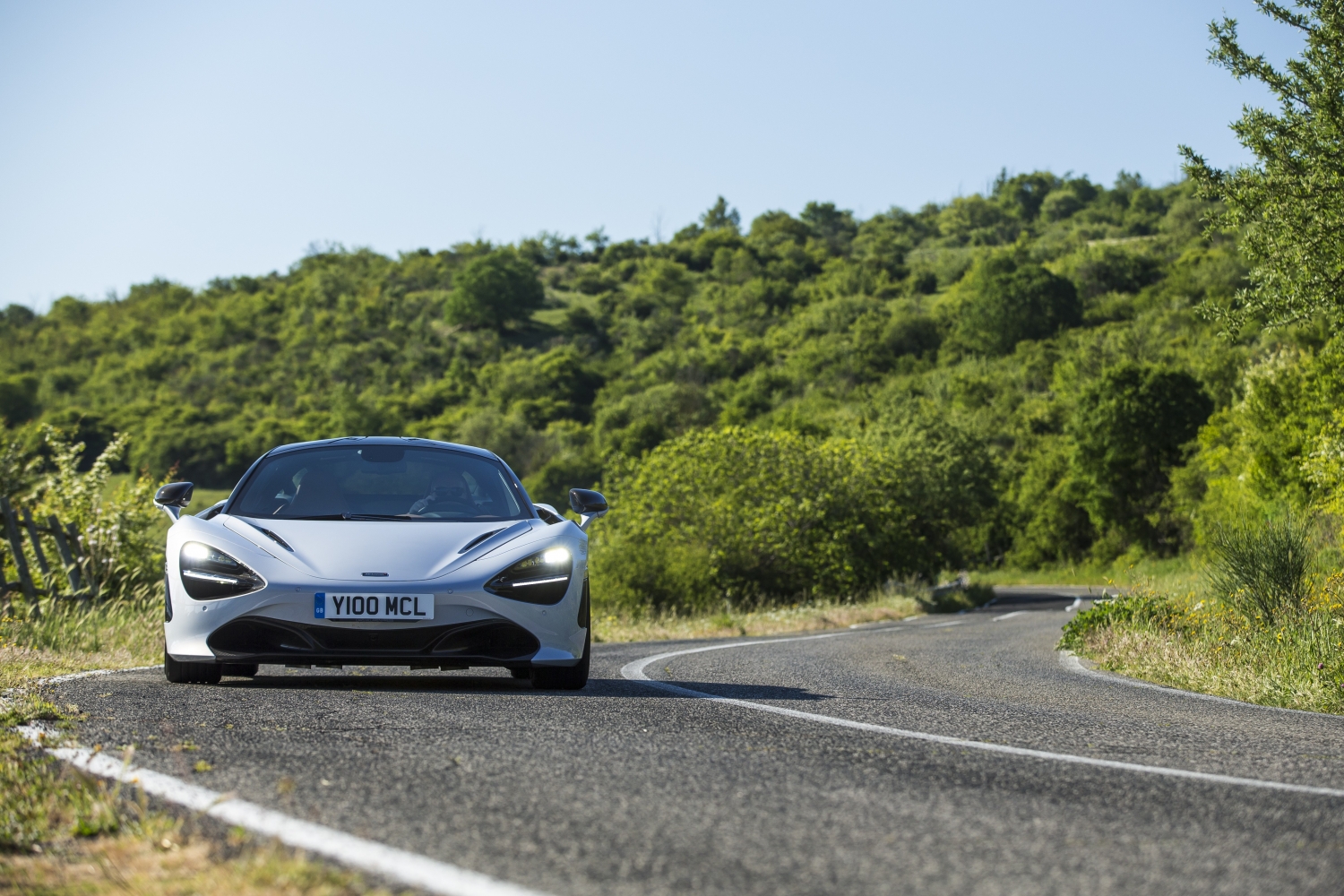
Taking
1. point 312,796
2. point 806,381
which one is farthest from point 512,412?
point 312,796

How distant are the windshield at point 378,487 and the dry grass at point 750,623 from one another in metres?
9.44

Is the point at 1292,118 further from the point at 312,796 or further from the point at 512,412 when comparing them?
the point at 512,412

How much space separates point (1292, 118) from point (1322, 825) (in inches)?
447

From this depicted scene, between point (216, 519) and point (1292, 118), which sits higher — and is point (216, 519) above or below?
below

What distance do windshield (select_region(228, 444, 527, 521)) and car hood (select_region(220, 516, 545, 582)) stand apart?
266mm

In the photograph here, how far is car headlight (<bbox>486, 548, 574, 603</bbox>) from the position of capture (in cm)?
686

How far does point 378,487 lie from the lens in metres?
7.86

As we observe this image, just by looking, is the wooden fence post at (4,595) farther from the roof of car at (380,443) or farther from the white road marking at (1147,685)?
the white road marking at (1147,685)

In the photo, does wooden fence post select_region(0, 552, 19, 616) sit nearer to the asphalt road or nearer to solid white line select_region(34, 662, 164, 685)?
solid white line select_region(34, 662, 164, 685)

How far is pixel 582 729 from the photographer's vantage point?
5.49 metres

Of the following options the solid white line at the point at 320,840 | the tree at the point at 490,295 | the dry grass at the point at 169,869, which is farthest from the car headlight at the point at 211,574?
the tree at the point at 490,295

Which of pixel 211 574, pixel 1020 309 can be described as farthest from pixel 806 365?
pixel 211 574

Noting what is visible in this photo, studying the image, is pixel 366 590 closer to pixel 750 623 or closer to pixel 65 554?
pixel 65 554

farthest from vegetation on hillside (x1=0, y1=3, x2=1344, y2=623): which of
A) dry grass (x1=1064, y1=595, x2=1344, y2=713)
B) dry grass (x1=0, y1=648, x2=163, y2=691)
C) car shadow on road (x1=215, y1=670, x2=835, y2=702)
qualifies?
car shadow on road (x1=215, y1=670, x2=835, y2=702)
